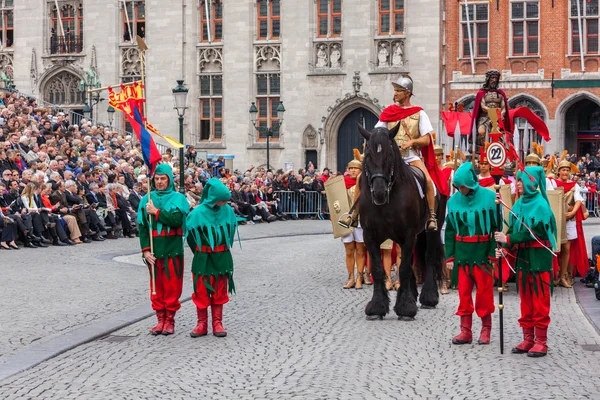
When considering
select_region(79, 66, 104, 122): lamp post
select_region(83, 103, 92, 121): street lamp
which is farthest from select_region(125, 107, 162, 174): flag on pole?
select_region(79, 66, 104, 122): lamp post

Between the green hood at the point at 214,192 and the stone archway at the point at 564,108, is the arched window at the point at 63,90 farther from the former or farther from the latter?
the green hood at the point at 214,192

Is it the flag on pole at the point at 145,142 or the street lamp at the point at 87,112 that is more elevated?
the street lamp at the point at 87,112

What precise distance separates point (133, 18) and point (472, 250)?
38.3 metres

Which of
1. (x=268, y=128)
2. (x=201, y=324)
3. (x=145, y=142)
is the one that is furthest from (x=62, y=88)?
(x=201, y=324)

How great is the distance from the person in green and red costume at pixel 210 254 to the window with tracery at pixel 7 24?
1589 inches

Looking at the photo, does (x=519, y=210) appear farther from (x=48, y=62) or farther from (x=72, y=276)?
(x=48, y=62)

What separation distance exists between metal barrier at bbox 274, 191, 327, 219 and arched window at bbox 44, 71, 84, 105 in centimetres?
1538

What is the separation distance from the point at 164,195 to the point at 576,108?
34896 millimetres

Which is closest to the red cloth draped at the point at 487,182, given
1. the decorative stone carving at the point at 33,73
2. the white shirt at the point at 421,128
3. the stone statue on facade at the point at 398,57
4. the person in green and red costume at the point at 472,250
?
the white shirt at the point at 421,128

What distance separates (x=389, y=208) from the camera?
464 inches

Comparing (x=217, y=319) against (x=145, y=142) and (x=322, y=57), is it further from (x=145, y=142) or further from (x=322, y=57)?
(x=322, y=57)

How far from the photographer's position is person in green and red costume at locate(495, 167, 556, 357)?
9438 millimetres

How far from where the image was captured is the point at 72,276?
53.6 feet

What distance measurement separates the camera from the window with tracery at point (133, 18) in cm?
4631
